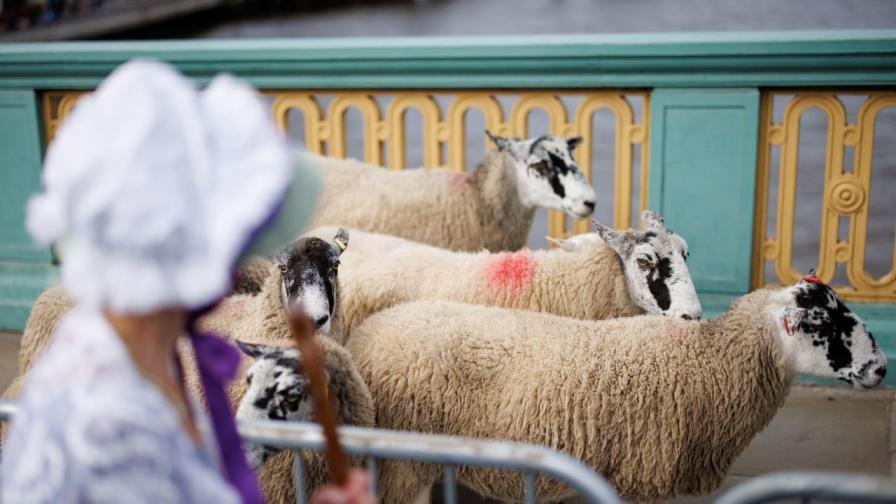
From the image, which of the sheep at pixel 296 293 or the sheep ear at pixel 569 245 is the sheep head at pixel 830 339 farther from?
the sheep at pixel 296 293

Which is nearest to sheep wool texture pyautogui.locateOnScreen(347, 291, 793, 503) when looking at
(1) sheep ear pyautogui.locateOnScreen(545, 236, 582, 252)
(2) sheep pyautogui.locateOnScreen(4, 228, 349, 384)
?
(2) sheep pyautogui.locateOnScreen(4, 228, 349, 384)

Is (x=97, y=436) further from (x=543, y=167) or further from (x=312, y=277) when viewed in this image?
(x=543, y=167)

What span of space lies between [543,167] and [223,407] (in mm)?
3384

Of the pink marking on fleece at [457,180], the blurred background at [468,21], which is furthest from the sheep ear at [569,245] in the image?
the blurred background at [468,21]

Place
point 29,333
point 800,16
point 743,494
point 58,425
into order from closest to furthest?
1. point 58,425
2. point 743,494
3. point 29,333
4. point 800,16

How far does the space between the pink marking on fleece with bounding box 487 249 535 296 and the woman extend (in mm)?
2654

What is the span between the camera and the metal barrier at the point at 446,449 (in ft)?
4.93

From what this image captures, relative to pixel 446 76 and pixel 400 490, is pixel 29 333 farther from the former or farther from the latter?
pixel 446 76

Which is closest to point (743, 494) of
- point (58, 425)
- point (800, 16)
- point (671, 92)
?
point (58, 425)

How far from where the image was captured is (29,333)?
353 centimetres

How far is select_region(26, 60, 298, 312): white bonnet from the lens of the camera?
3.37ft

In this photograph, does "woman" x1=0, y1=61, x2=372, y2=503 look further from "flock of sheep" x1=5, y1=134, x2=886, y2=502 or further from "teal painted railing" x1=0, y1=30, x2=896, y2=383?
"teal painted railing" x1=0, y1=30, x2=896, y2=383

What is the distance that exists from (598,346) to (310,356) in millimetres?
2153

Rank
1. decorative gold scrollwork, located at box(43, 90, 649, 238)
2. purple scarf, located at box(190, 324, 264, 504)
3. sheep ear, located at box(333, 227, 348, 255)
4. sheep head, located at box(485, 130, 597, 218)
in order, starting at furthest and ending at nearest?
1. decorative gold scrollwork, located at box(43, 90, 649, 238)
2. sheep head, located at box(485, 130, 597, 218)
3. sheep ear, located at box(333, 227, 348, 255)
4. purple scarf, located at box(190, 324, 264, 504)
